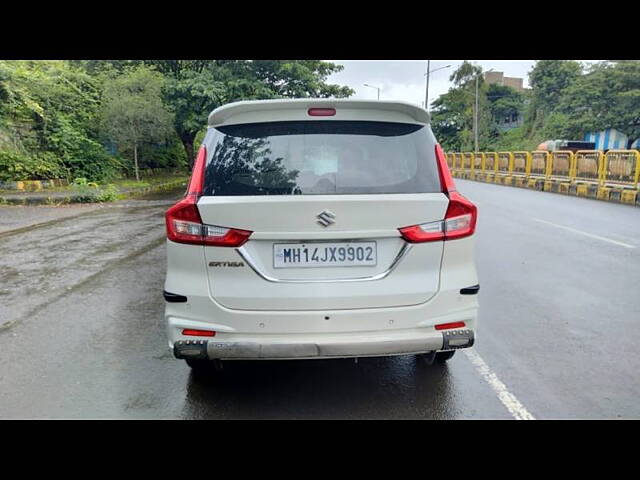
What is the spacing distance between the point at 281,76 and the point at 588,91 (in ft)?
75.3

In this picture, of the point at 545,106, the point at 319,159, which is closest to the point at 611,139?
the point at 545,106

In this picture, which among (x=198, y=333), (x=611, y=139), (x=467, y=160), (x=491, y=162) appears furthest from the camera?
(x=611, y=139)

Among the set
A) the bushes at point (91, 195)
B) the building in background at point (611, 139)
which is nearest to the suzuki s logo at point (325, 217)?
the bushes at point (91, 195)

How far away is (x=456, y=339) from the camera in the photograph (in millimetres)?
2893

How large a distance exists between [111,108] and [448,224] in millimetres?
21369

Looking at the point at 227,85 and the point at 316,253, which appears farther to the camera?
the point at 227,85

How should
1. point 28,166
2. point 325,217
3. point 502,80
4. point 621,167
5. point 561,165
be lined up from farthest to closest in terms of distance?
point 502,80 → point 561,165 → point 28,166 → point 621,167 → point 325,217

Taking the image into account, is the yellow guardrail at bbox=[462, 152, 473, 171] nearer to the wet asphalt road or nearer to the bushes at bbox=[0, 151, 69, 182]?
the bushes at bbox=[0, 151, 69, 182]

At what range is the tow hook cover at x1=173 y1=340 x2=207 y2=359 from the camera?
9.27 feet

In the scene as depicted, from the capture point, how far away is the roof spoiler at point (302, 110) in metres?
2.97

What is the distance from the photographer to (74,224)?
11234mm

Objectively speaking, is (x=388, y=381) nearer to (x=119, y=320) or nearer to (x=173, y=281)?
(x=173, y=281)

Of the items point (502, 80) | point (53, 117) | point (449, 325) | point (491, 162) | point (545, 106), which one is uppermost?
point (502, 80)

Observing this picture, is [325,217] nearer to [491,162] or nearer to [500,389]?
[500,389]
